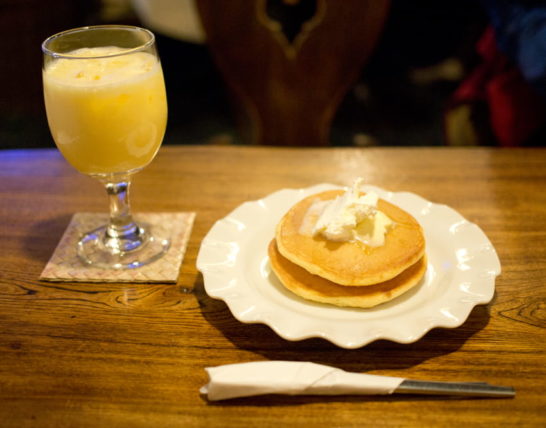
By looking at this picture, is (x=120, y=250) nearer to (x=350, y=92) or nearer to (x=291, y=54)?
(x=291, y=54)

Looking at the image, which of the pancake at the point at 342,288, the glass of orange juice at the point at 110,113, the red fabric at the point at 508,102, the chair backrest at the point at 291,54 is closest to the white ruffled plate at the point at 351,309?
the pancake at the point at 342,288

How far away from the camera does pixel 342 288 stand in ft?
2.32

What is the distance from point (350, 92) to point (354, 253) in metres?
2.60

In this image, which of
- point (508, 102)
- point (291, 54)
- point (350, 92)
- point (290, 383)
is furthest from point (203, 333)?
point (350, 92)

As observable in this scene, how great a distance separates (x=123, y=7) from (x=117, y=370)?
3010mm

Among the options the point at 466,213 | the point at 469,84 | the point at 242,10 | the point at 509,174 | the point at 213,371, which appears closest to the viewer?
the point at 213,371

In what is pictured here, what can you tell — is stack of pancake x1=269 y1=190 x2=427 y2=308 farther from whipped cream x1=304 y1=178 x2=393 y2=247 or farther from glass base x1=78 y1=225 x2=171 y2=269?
glass base x1=78 y1=225 x2=171 y2=269

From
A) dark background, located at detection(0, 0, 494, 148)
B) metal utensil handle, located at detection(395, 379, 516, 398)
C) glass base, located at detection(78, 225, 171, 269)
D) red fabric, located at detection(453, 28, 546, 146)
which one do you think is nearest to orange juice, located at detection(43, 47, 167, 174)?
glass base, located at detection(78, 225, 171, 269)

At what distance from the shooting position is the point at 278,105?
1.66 meters

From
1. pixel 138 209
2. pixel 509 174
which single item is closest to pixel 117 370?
pixel 138 209

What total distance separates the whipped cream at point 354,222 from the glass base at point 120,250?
0.27 m

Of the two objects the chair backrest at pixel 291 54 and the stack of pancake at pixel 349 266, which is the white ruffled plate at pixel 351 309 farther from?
the chair backrest at pixel 291 54

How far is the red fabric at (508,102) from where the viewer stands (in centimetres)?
176

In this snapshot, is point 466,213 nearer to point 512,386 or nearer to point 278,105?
point 512,386
